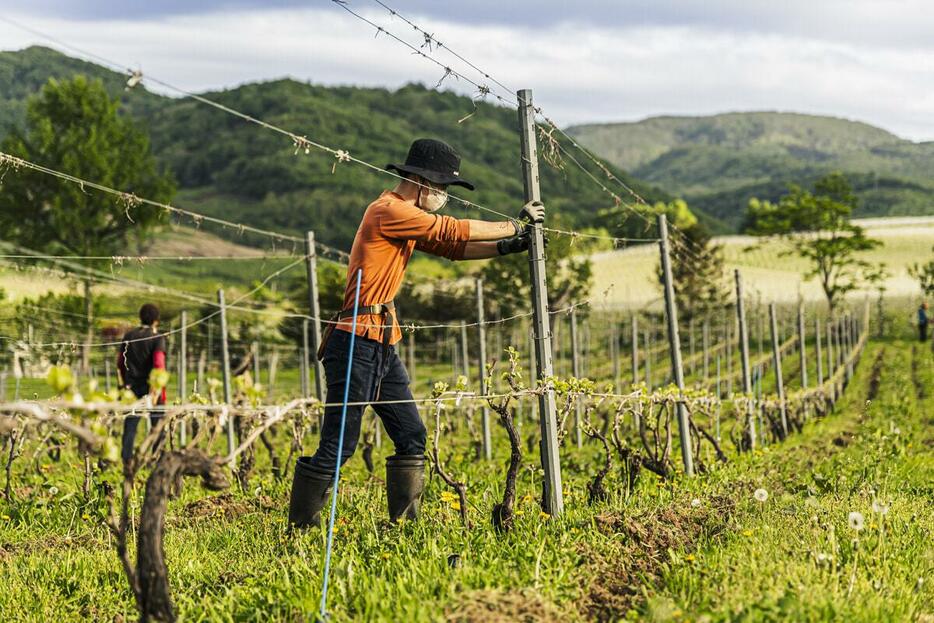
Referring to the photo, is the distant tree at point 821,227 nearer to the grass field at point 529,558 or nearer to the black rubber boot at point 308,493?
the grass field at point 529,558

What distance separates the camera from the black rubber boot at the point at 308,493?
210 inches

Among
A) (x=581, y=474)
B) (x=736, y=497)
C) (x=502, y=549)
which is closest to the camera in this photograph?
(x=502, y=549)

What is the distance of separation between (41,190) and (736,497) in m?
39.0

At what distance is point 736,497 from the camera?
6230mm

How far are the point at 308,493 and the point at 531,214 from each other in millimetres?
1927

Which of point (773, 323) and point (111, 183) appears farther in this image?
point (111, 183)

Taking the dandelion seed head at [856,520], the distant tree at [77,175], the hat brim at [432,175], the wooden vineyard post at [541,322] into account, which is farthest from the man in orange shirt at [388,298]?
the distant tree at [77,175]

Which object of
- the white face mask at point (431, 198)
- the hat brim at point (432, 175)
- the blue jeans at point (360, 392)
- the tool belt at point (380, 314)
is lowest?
the blue jeans at point (360, 392)

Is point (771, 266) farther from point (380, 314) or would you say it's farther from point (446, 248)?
point (380, 314)

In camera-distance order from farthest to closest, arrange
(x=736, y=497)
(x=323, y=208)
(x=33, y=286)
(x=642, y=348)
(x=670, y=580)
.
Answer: (x=323, y=208) < (x=33, y=286) < (x=642, y=348) < (x=736, y=497) < (x=670, y=580)

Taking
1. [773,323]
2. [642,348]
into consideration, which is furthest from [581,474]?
[642,348]

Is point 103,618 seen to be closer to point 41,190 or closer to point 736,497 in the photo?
point 736,497

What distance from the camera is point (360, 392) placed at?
208 inches

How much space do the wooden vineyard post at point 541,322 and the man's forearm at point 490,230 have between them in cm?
16
